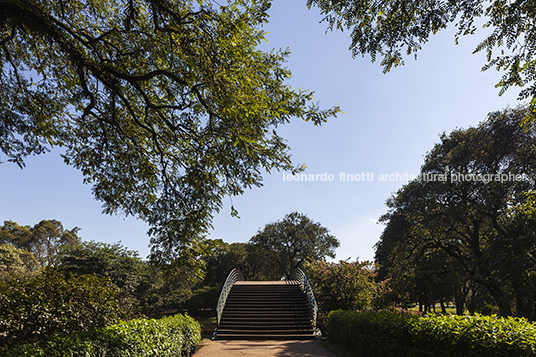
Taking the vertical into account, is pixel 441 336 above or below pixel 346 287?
below

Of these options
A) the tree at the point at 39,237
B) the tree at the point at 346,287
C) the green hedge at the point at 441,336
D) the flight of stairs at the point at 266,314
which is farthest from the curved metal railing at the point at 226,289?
the tree at the point at 39,237

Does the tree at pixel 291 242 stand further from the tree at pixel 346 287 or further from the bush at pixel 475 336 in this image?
the bush at pixel 475 336

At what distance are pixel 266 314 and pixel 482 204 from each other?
12.3m

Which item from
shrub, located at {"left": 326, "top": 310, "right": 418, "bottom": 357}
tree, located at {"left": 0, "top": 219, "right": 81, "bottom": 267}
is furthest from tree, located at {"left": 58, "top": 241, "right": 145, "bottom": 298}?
tree, located at {"left": 0, "top": 219, "right": 81, "bottom": 267}

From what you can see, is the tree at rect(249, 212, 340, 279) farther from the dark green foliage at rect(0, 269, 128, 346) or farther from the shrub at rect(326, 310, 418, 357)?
the dark green foliage at rect(0, 269, 128, 346)

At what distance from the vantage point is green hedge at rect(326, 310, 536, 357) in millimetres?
4184

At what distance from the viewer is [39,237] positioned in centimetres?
5169

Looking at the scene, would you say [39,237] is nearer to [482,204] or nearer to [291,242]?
[291,242]

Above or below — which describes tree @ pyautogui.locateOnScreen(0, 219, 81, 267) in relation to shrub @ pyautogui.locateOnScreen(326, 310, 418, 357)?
above

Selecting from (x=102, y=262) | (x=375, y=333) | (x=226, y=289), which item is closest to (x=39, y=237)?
(x=102, y=262)

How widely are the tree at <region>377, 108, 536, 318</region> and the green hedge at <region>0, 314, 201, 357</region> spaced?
10868 millimetres

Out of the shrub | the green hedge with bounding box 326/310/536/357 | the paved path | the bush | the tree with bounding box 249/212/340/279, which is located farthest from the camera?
the tree with bounding box 249/212/340/279

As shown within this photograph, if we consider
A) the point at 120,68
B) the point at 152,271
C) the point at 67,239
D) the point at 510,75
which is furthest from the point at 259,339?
the point at 67,239

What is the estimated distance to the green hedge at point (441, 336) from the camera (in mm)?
4184
